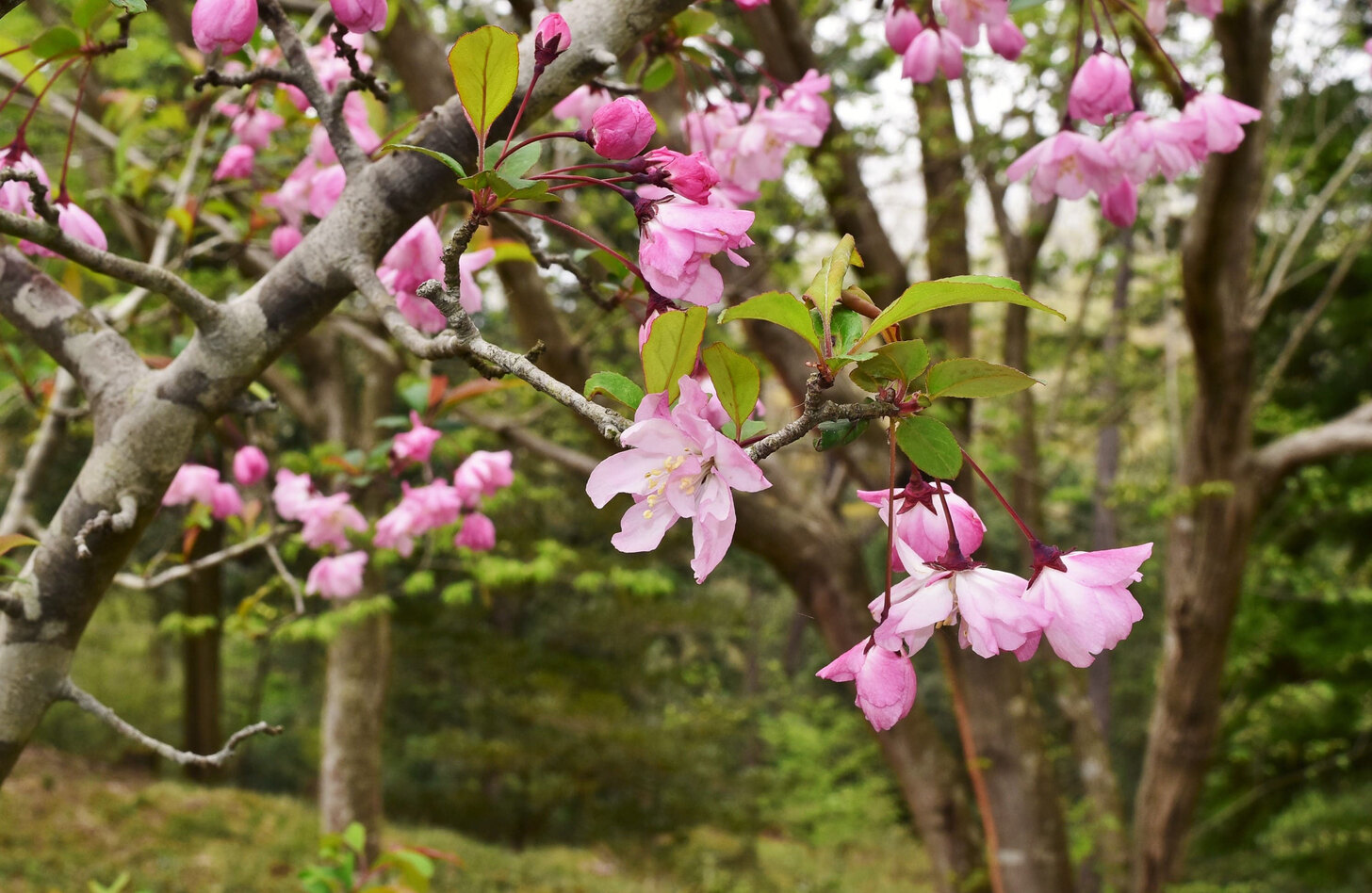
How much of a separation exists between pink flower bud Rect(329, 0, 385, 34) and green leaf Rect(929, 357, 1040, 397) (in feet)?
1.88

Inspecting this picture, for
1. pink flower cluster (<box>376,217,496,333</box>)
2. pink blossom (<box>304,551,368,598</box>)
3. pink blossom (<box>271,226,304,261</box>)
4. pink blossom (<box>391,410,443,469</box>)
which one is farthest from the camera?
pink blossom (<box>304,551,368,598</box>)

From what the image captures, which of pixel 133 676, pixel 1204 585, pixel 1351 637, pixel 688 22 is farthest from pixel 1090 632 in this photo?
pixel 133 676

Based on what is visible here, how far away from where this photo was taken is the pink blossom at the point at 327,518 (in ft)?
6.51

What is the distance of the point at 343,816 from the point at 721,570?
8931 mm

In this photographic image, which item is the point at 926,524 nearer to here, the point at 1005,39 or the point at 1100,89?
the point at 1100,89

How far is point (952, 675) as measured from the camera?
3.45 metres

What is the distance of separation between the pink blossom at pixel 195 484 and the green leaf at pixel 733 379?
1669 millimetres

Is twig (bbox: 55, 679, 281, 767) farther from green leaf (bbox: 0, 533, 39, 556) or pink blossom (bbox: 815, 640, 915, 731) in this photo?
pink blossom (bbox: 815, 640, 915, 731)

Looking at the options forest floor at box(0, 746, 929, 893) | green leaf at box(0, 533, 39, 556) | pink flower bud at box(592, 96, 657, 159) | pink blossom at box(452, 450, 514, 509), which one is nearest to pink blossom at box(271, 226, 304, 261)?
pink blossom at box(452, 450, 514, 509)

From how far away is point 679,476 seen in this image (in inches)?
22.6

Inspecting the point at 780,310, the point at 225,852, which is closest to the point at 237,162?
the point at 780,310

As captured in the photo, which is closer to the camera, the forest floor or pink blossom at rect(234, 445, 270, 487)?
pink blossom at rect(234, 445, 270, 487)

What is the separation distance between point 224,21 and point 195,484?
1.34 m

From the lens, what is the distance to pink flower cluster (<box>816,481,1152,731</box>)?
0.59m
